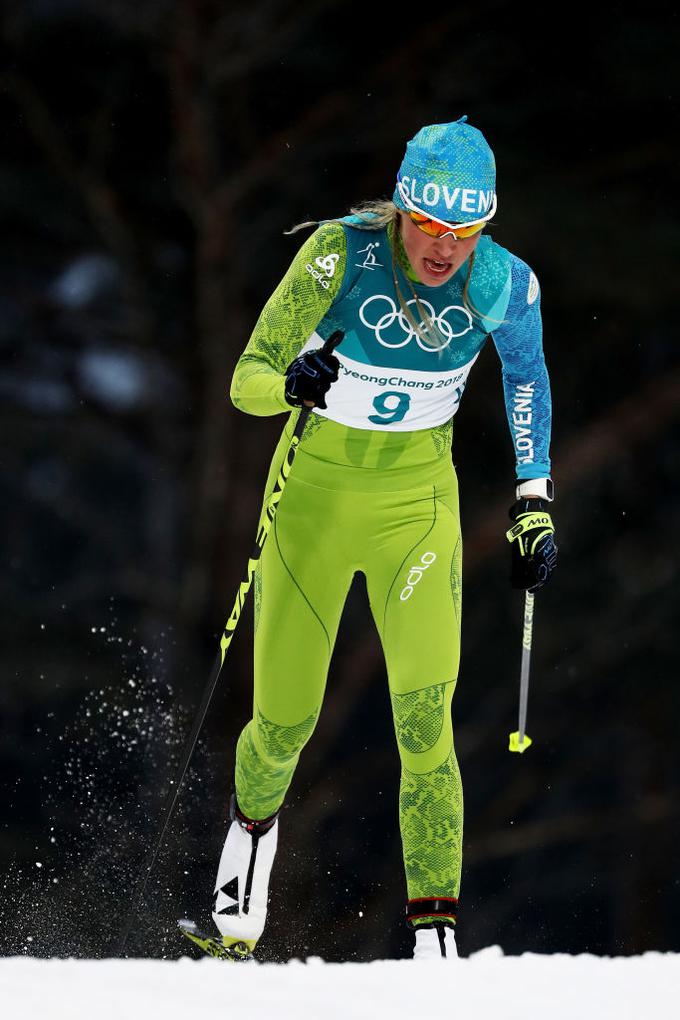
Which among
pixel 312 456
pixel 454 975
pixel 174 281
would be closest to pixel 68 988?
pixel 454 975

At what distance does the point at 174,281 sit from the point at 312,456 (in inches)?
263

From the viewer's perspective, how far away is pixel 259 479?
33.6 ft

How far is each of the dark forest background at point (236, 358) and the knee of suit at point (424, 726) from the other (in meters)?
5.51

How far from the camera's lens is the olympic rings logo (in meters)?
4.01

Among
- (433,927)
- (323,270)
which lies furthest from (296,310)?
(433,927)

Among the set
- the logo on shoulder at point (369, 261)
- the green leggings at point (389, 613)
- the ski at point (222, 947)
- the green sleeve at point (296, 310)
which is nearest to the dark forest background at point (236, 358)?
the ski at point (222, 947)

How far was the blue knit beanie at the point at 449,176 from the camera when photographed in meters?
3.80

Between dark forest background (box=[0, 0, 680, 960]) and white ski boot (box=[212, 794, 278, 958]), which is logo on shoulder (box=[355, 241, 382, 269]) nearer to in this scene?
white ski boot (box=[212, 794, 278, 958])

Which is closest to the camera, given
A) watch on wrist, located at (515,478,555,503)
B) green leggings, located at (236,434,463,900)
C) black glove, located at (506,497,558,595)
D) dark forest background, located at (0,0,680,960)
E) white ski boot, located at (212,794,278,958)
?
green leggings, located at (236,434,463,900)

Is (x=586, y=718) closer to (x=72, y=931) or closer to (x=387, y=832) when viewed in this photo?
(x=387, y=832)

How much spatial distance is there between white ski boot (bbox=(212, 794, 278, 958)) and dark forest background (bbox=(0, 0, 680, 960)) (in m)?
4.77

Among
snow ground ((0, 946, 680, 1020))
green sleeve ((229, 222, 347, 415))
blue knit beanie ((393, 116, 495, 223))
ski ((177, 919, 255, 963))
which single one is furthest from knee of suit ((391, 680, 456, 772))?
blue knit beanie ((393, 116, 495, 223))

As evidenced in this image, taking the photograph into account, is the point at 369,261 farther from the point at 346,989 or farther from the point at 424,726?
the point at 346,989

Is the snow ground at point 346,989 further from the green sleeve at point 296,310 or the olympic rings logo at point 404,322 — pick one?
the olympic rings logo at point 404,322
